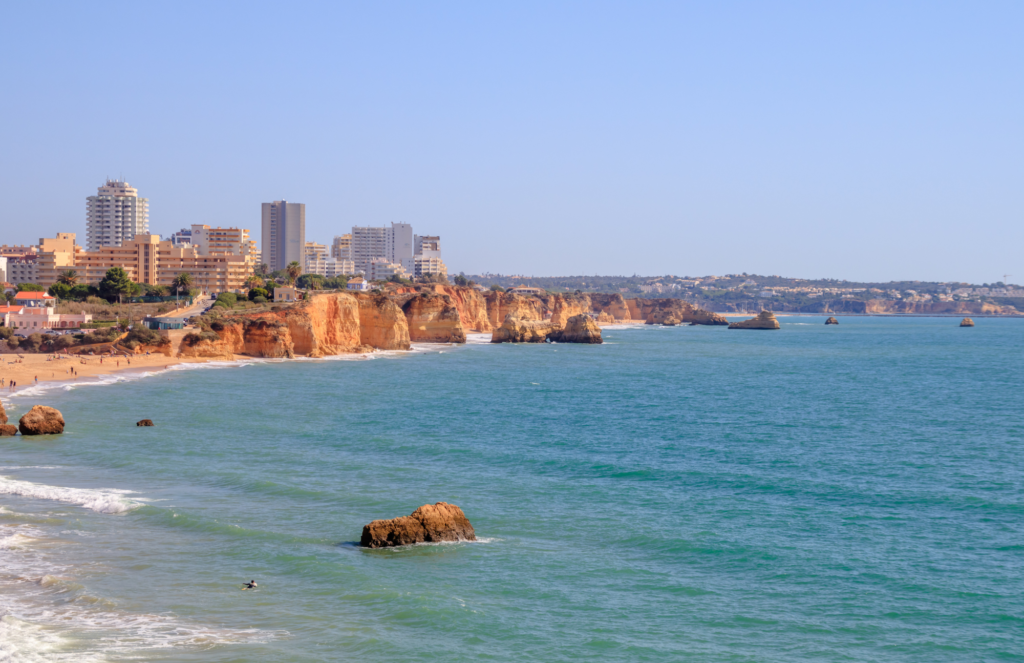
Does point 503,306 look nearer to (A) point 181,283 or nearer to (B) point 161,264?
(B) point 161,264

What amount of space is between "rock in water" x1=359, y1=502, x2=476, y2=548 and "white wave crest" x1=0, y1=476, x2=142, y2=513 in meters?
8.76

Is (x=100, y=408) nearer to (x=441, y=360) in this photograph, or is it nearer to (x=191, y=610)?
(x=191, y=610)

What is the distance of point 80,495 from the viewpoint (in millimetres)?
27125

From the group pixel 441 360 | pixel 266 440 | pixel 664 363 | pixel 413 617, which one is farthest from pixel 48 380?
pixel 664 363

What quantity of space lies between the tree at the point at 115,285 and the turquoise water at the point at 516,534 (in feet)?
201

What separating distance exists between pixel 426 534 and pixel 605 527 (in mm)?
5480

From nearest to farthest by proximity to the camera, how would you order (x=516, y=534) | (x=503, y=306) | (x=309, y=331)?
(x=516, y=534)
(x=309, y=331)
(x=503, y=306)

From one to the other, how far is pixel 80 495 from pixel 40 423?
1367 centimetres

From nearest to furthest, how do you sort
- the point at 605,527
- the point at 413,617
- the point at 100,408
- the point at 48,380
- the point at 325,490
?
1. the point at 413,617
2. the point at 605,527
3. the point at 325,490
4. the point at 100,408
5. the point at 48,380

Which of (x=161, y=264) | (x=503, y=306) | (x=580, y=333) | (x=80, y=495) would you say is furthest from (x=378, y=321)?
(x=80, y=495)

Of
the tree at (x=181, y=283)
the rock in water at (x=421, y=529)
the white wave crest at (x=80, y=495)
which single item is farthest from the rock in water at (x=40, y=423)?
the tree at (x=181, y=283)

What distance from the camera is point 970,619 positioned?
1792 centimetres

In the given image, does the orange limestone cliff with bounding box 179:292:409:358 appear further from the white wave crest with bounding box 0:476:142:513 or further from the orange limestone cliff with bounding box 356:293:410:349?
the white wave crest with bounding box 0:476:142:513

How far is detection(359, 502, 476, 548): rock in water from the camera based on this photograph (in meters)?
22.4
